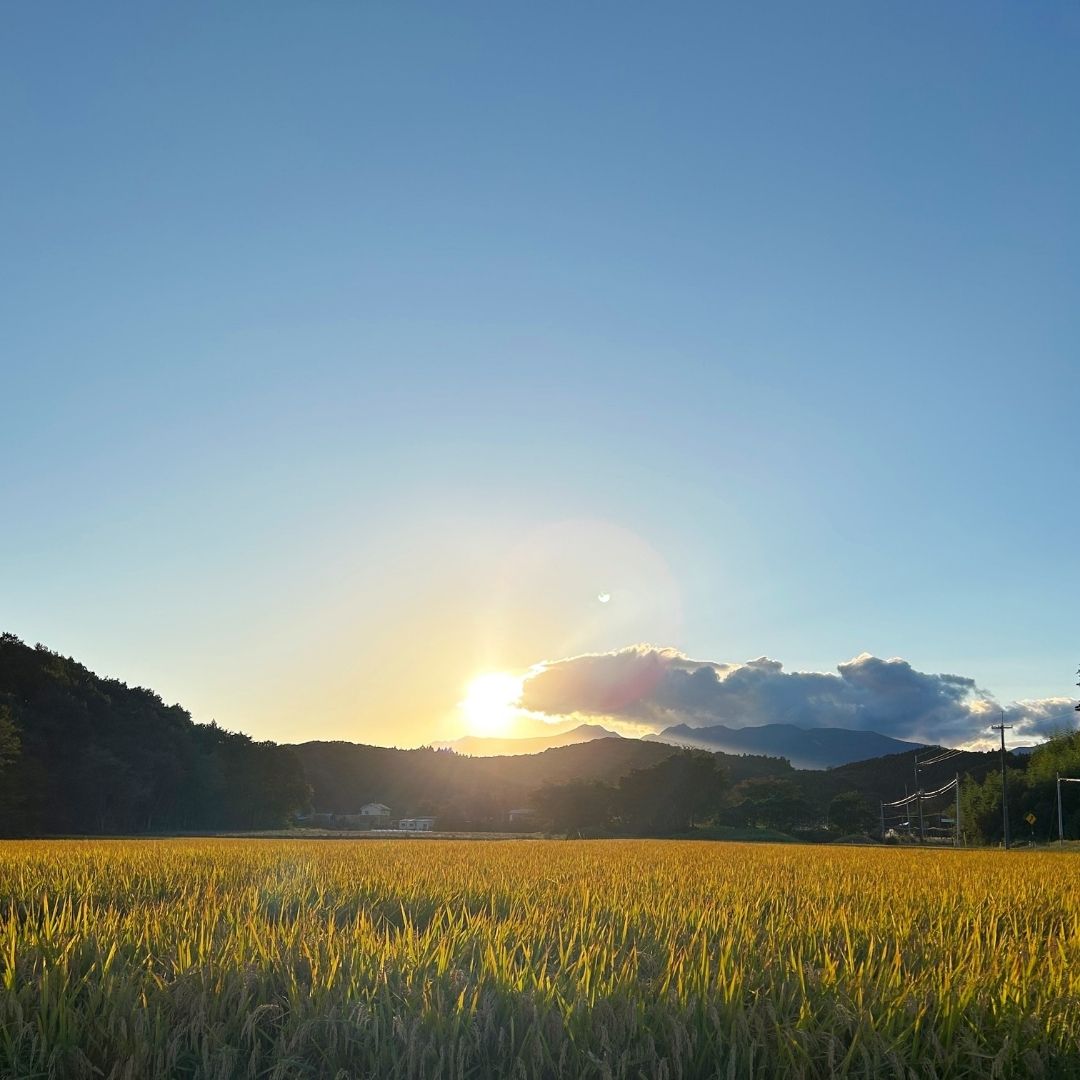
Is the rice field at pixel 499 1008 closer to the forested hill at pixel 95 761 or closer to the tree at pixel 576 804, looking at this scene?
the forested hill at pixel 95 761

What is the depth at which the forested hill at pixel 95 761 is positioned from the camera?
6656 cm

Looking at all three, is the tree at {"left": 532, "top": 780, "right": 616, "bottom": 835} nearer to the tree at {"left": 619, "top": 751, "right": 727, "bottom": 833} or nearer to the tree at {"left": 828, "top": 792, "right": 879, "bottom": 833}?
the tree at {"left": 619, "top": 751, "right": 727, "bottom": 833}

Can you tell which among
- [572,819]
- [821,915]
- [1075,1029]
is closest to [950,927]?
[821,915]

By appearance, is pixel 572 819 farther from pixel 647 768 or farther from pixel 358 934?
pixel 358 934

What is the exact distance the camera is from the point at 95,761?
2881 inches

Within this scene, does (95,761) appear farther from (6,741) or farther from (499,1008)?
(499,1008)

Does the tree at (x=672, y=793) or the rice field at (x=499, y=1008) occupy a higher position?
the rice field at (x=499, y=1008)

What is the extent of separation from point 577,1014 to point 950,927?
21.1ft

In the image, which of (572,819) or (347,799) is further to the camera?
(347,799)

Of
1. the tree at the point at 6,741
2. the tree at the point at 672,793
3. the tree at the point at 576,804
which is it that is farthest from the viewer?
the tree at the point at 672,793

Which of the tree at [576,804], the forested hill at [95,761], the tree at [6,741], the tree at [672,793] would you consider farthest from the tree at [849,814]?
the tree at [6,741]

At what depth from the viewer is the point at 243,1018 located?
156 inches

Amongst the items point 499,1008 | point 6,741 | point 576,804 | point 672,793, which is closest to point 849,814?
point 672,793

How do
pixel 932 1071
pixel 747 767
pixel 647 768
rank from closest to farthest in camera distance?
pixel 932 1071, pixel 647 768, pixel 747 767
